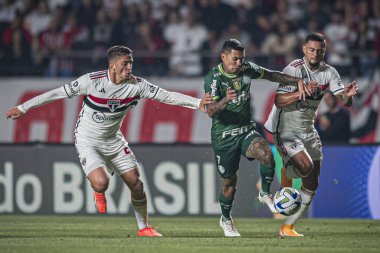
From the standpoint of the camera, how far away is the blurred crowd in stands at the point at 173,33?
19469 millimetres

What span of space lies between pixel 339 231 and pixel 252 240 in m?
2.12

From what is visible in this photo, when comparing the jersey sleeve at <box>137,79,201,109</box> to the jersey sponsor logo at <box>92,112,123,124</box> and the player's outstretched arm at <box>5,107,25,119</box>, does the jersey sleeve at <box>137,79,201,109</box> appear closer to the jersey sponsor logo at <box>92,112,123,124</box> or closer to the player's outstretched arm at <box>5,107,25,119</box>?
the jersey sponsor logo at <box>92,112,123,124</box>

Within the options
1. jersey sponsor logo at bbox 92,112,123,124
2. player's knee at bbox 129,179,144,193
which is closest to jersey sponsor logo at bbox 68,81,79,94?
jersey sponsor logo at bbox 92,112,123,124

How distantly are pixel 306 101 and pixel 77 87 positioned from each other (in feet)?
9.33

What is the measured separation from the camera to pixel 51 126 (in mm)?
19516

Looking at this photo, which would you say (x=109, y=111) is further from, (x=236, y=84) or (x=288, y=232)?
(x=288, y=232)

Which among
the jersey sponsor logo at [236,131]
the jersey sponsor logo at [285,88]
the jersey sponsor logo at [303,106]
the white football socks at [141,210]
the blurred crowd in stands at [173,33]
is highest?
the blurred crowd in stands at [173,33]

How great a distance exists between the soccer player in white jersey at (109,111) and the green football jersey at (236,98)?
0.35m

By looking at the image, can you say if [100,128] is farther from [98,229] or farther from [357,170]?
[357,170]

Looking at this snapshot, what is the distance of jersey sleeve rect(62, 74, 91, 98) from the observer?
37.3ft

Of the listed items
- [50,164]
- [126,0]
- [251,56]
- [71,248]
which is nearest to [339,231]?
[71,248]

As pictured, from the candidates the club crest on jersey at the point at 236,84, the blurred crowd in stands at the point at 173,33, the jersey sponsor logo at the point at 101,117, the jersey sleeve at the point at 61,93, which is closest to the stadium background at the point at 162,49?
the blurred crowd in stands at the point at 173,33

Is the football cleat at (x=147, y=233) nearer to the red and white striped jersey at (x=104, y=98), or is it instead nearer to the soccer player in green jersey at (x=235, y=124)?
the soccer player in green jersey at (x=235, y=124)

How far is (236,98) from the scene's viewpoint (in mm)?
11438
